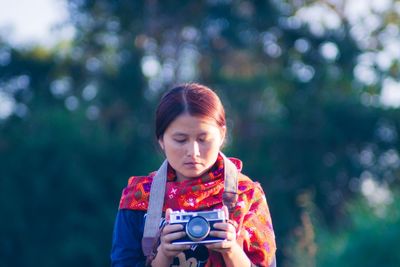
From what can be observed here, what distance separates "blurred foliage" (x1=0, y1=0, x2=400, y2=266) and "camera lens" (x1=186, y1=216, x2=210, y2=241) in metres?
15.9

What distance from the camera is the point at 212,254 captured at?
3.50 m

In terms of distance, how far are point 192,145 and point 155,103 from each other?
21859 mm

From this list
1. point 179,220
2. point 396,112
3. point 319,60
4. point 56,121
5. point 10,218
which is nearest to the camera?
point 179,220

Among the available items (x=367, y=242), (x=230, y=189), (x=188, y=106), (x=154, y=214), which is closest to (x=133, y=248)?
(x=154, y=214)

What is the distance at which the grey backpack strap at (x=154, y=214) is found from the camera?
3.49 m

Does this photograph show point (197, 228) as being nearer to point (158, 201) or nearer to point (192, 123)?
point (158, 201)

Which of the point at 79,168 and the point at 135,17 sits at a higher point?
the point at 135,17

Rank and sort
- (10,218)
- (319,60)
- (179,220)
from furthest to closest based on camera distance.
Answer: (319,60), (10,218), (179,220)

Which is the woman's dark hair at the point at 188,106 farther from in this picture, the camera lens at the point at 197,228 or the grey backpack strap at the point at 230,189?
the camera lens at the point at 197,228

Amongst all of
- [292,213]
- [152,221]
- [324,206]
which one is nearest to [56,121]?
[292,213]

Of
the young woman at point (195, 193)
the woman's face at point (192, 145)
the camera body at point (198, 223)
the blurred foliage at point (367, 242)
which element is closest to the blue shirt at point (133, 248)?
the young woman at point (195, 193)

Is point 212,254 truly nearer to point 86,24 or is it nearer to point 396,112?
point 396,112

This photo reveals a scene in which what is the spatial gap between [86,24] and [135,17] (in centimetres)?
212

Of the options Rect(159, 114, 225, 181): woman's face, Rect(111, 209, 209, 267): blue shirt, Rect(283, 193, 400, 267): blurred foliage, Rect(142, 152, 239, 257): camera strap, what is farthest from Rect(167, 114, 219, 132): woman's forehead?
Rect(283, 193, 400, 267): blurred foliage
